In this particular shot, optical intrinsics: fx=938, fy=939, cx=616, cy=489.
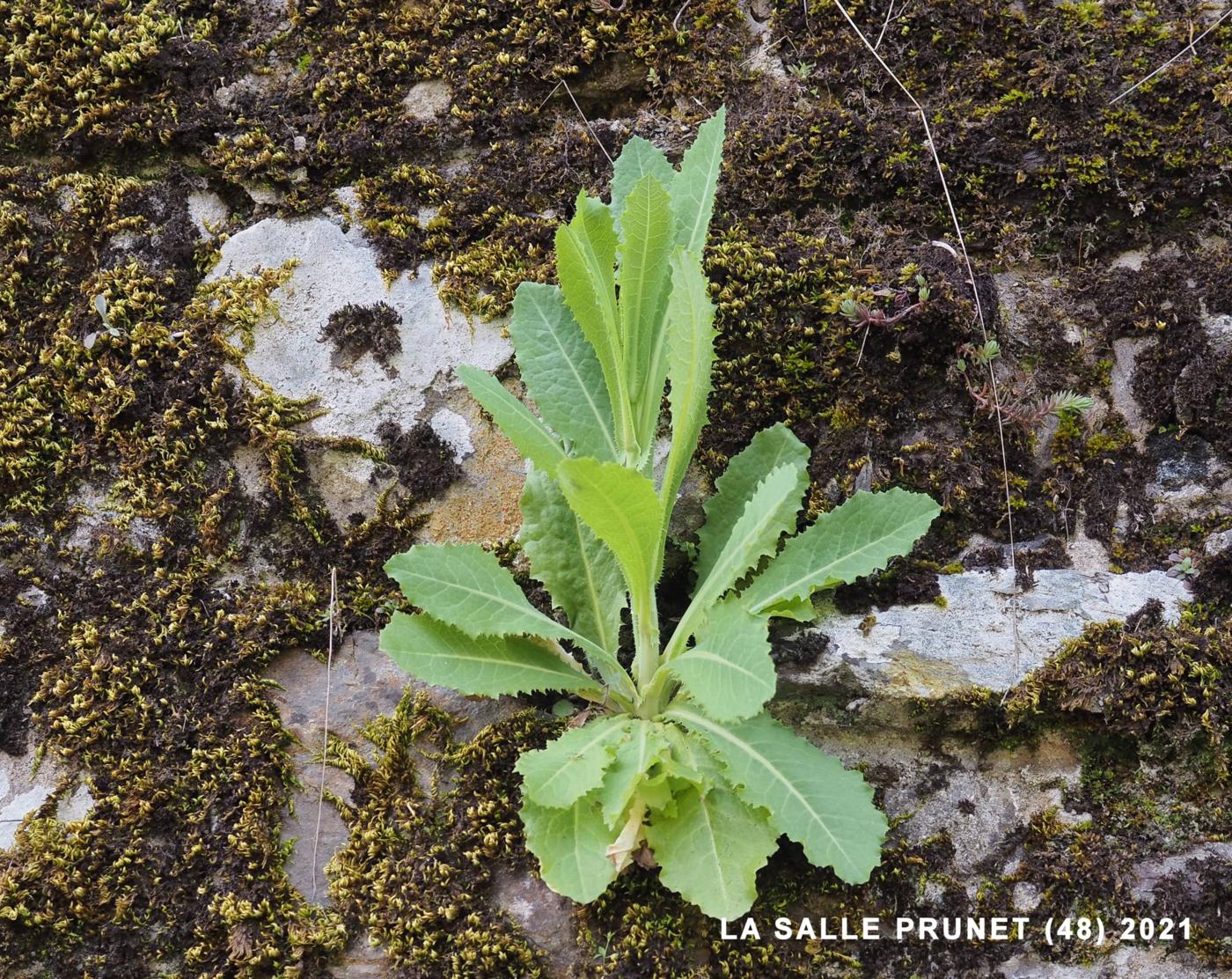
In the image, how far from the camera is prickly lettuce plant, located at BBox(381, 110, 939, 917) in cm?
178

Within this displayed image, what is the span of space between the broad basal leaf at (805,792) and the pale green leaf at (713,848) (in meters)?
0.05

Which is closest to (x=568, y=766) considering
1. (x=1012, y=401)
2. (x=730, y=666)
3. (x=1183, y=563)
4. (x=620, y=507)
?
(x=730, y=666)

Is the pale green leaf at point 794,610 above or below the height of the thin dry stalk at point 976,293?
below

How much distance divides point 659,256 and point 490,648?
0.92 m

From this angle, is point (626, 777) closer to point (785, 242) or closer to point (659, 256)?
point (659, 256)

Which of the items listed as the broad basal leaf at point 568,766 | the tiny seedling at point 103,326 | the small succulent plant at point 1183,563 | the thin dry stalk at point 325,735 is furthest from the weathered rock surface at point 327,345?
the small succulent plant at point 1183,563

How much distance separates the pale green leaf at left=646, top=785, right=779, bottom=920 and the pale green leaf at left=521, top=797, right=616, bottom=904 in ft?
0.39

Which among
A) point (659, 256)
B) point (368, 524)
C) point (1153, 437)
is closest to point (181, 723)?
point (368, 524)

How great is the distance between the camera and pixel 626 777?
179cm

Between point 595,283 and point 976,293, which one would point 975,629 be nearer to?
point 976,293

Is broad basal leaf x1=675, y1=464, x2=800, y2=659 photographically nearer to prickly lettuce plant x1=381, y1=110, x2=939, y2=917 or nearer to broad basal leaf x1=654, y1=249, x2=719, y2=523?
prickly lettuce plant x1=381, y1=110, x2=939, y2=917

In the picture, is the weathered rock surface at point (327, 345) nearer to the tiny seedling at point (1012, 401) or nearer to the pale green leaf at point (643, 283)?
the pale green leaf at point (643, 283)

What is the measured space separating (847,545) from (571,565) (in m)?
0.63

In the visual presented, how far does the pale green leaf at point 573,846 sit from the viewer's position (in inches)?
68.9
